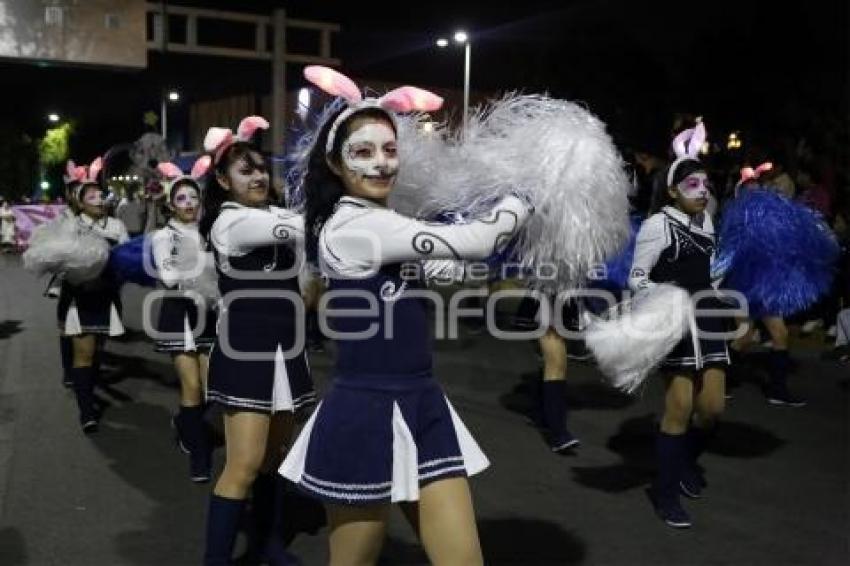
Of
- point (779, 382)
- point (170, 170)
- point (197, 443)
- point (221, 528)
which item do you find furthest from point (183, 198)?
point (779, 382)

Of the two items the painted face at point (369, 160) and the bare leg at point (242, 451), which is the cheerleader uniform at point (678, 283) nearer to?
the bare leg at point (242, 451)

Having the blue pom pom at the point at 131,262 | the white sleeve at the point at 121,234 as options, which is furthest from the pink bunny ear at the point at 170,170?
the white sleeve at the point at 121,234

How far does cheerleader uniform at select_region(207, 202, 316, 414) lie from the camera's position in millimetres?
3443

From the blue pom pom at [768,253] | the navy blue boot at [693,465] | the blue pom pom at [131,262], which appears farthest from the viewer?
the blue pom pom at [131,262]

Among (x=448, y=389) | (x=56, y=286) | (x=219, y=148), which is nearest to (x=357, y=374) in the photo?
(x=219, y=148)

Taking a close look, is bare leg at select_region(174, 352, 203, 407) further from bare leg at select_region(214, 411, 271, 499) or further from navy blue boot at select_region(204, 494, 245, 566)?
navy blue boot at select_region(204, 494, 245, 566)

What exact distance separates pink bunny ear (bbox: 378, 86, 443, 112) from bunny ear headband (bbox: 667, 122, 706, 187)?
6.81ft

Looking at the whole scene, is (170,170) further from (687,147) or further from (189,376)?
(687,147)

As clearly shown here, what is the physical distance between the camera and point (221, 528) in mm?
3369

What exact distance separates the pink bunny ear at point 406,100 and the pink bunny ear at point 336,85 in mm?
77

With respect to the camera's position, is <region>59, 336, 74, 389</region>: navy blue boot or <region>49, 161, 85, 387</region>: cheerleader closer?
<region>49, 161, 85, 387</region>: cheerleader

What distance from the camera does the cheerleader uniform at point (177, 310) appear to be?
5.02m

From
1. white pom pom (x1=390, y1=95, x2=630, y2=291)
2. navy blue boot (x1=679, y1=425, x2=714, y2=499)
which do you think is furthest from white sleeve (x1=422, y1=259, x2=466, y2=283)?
navy blue boot (x1=679, y1=425, x2=714, y2=499)

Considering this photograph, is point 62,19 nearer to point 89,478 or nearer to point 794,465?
point 89,478
